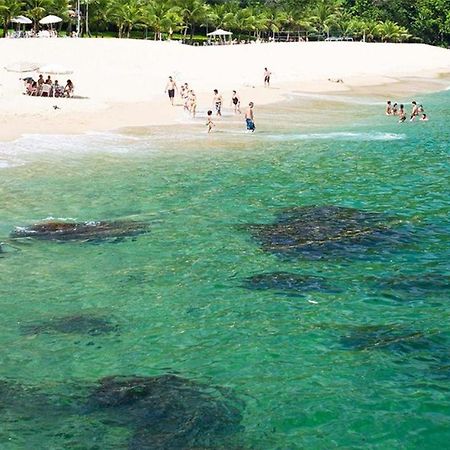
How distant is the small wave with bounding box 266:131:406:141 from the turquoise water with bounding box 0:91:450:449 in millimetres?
8865

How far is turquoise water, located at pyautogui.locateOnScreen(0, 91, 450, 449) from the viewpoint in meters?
10.5

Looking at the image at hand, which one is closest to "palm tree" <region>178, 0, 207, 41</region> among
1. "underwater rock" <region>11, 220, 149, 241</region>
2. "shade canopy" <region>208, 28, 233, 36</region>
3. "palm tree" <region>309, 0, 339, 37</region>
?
"shade canopy" <region>208, 28, 233, 36</region>

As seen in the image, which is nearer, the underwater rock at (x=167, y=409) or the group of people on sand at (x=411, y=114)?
the underwater rock at (x=167, y=409)

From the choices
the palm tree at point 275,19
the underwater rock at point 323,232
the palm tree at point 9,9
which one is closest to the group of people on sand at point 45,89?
the underwater rock at point 323,232

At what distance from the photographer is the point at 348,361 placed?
481 inches

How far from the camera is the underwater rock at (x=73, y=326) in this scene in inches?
535

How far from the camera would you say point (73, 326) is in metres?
13.8

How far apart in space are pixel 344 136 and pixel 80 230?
23.0 metres

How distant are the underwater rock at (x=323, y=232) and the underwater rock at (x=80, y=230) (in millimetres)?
3229

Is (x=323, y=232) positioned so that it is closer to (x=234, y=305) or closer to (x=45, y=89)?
(x=234, y=305)

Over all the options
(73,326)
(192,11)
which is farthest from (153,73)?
(73,326)

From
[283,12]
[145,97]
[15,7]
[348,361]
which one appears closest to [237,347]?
[348,361]

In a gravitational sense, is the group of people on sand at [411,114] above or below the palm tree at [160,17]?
below

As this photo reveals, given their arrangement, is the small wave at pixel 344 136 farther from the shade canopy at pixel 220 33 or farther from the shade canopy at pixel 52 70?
the shade canopy at pixel 220 33
